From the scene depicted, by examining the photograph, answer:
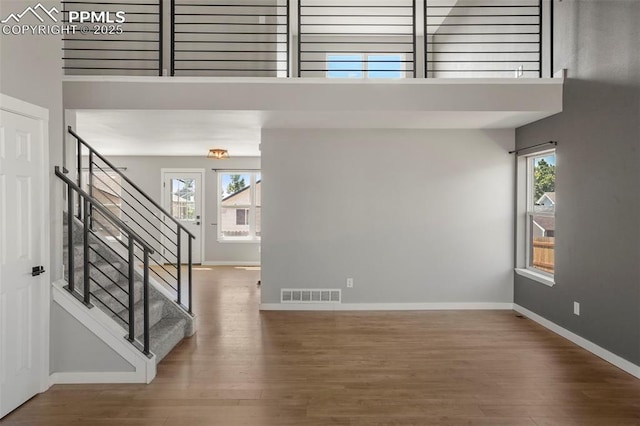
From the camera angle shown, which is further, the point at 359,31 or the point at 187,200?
the point at 187,200

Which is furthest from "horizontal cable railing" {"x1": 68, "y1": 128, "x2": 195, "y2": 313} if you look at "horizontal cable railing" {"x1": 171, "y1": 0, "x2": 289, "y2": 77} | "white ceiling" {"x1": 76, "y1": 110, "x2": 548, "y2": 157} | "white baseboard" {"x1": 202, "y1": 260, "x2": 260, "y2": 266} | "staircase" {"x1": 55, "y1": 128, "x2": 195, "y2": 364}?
"horizontal cable railing" {"x1": 171, "y1": 0, "x2": 289, "y2": 77}

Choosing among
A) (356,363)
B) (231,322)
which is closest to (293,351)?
(356,363)

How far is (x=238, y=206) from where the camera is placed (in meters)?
9.22

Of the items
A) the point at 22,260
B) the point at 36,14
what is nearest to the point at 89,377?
the point at 22,260

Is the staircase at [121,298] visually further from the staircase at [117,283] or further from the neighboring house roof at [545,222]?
the neighboring house roof at [545,222]

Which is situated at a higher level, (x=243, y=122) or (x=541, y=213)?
(x=243, y=122)

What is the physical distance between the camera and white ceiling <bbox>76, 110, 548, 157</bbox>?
14.2ft

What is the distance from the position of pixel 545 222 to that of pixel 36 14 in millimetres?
5117

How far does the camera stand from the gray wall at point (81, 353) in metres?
3.11

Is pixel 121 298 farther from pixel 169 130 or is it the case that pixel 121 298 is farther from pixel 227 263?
pixel 227 263

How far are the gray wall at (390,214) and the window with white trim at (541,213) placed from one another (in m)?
0.23

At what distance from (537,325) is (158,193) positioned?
735 centimetres

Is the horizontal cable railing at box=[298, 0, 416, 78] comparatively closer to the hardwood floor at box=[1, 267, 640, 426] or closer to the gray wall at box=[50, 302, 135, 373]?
the hardwood floor at box=[1, 267, 640, 426]

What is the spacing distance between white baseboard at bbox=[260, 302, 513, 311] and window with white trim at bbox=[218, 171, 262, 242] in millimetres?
4015
